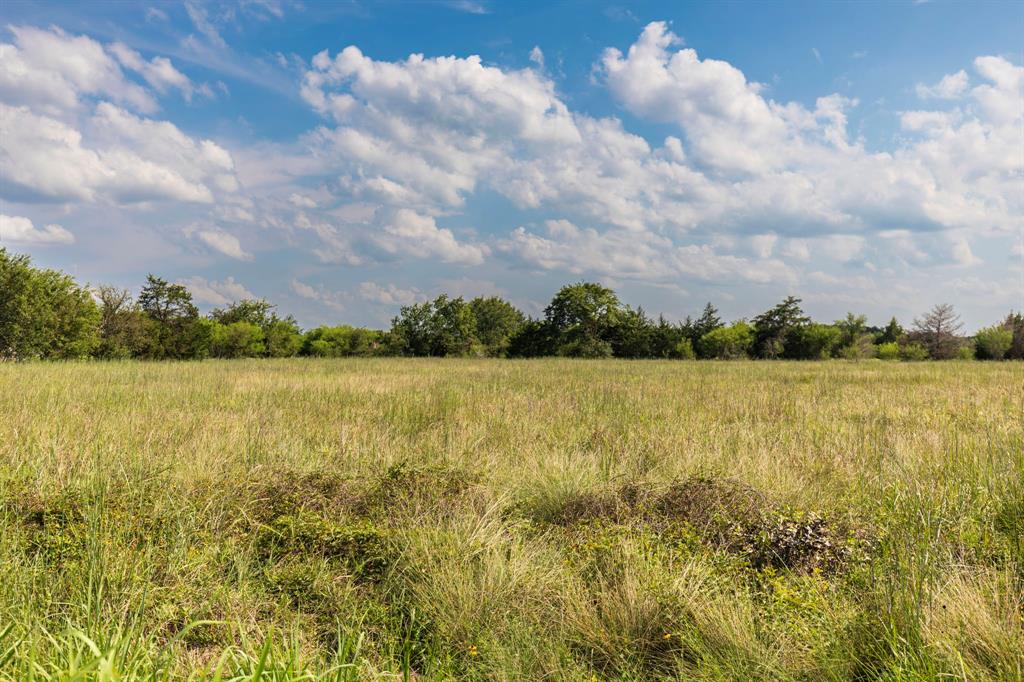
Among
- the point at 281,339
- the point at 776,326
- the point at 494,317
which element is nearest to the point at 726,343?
the point at 776,326

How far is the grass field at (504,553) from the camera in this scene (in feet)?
8.32

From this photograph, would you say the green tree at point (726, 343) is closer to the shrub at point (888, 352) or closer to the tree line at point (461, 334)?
the tree line at point (461, 334)

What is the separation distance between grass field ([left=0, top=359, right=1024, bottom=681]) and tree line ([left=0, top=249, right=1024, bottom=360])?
120ft

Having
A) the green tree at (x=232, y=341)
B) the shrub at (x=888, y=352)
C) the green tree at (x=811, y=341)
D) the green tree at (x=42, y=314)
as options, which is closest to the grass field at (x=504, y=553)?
the green tree at (x=42, y=314)

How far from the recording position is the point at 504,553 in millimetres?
3674

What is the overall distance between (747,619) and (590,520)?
171cm

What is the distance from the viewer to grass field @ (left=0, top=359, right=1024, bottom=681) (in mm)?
2537

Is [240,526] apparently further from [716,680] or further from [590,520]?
[716,680]

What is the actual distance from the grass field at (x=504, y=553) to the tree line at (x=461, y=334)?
36662 millimetres

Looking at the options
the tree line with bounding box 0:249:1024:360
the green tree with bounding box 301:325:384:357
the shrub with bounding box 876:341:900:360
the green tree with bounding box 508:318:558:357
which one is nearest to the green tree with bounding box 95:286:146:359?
the tree line with bounding box 0:249:1024:360

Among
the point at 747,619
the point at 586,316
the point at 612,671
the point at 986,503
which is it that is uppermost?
the point at 586,316

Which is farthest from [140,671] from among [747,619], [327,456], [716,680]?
[327,456]

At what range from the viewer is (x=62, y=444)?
6.07 metres

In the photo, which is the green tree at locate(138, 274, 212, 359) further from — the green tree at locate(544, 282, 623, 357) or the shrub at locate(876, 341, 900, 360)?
the shrub at locate(876, 341, 900, 360)
